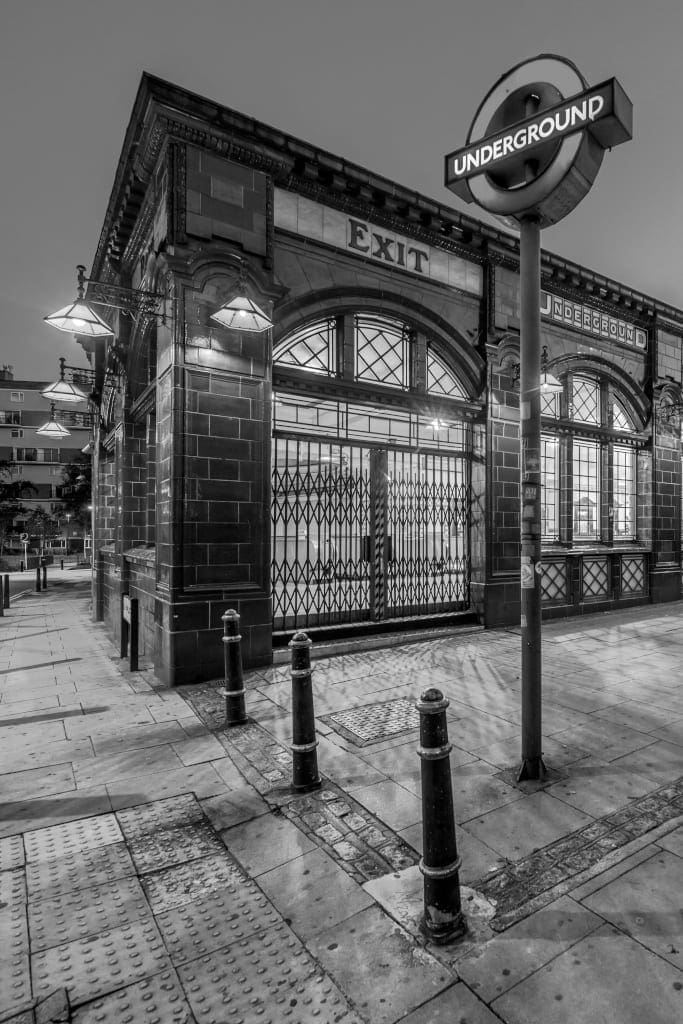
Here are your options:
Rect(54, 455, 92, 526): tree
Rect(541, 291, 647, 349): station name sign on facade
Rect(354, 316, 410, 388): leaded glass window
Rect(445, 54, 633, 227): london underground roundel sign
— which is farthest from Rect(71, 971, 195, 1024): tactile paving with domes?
Rect(54, 455, 92, 526): tree

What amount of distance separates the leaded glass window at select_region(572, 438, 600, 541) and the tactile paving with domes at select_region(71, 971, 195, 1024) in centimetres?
1208

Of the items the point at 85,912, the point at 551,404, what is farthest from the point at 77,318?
the point at 551,404

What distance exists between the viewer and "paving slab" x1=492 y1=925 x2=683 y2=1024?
2.11 m

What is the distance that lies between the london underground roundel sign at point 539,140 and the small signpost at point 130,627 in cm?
666

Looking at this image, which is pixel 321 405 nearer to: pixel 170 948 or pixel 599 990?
pixel 170 948

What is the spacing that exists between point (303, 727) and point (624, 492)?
41.2 ft

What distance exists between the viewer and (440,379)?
10.0 meters

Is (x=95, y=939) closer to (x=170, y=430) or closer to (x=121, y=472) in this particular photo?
(x=170, y=430)

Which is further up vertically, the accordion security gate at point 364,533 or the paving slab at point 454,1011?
the accordion security gate at point 364,533

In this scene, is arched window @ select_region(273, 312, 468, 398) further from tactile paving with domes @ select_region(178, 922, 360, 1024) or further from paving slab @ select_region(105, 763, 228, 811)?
tactile paving with domes @ select_region(178, 922, 360, 1024)

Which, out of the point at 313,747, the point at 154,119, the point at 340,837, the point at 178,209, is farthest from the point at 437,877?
the point at 154,119

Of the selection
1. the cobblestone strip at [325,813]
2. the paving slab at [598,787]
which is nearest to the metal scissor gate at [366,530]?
the cobblestone strip at [325,813]

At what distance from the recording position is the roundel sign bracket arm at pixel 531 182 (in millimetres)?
3787

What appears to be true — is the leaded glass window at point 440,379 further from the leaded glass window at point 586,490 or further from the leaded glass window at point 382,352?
the leaded glass window at point 586,490
